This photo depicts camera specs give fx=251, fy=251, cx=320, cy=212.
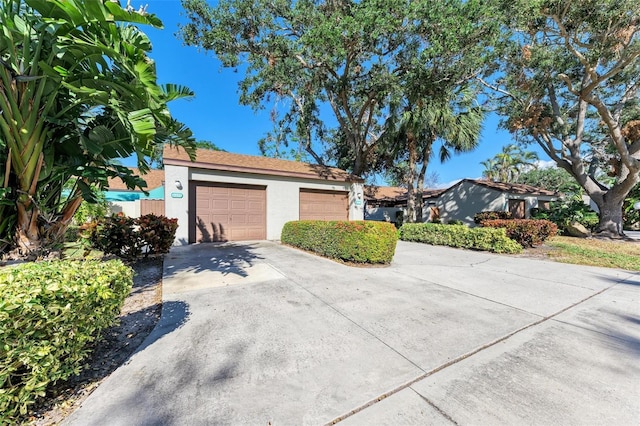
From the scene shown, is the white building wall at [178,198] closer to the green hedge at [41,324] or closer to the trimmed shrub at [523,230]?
the green hedge at [41,324]

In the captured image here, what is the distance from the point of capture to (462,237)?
986 centimetres

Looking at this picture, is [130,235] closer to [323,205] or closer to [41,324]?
[41,324]

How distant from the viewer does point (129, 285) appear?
2828 millimetres

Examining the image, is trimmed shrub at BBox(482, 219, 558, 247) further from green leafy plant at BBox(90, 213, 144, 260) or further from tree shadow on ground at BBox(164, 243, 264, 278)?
green leafy plant at BBox(90, 213, 144, 260)

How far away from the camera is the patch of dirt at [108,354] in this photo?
192 cm

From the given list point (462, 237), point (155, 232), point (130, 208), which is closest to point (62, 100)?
point (155, 232)

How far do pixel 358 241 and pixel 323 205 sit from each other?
Result: 262 inches

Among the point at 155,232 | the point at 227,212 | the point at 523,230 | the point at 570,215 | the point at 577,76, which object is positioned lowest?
the point at 523,230

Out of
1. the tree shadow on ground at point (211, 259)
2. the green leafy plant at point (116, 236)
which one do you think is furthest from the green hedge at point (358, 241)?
the green leafy plant at point (116, 236)

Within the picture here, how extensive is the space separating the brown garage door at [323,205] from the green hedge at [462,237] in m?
3.37

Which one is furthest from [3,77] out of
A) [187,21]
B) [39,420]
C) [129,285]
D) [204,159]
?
[187,21]

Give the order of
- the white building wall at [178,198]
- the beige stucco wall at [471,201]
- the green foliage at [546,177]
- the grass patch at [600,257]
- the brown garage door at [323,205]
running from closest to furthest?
1. the grass patch at [600,257]
2. the white building wall at [178,198]
3. the brown garage door at [323,205]
4. the beige stucco wall at [471,201]
5. the green foliage at [546,177]

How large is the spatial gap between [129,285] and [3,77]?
2.75 meters

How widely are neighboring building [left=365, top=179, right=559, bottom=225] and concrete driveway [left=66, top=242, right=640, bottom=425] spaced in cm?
1434
